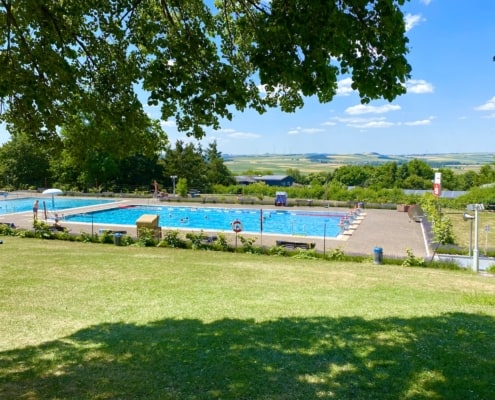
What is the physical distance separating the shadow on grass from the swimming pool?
66.9ft

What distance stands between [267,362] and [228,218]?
2800cm

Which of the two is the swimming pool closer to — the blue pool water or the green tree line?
the blue pool water

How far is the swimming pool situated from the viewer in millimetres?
28408

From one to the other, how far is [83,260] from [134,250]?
152 inches

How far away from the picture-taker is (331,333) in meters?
5.80

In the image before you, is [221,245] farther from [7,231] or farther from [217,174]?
[217,174]

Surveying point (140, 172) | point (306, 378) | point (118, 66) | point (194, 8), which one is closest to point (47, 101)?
point (118, 66)

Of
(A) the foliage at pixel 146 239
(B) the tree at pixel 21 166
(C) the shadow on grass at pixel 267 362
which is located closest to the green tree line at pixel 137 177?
(B) the tree at pixel 21 166

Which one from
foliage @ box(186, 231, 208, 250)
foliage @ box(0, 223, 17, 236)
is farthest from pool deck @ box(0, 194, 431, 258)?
foliage @ box(186, 231, 208, 250)

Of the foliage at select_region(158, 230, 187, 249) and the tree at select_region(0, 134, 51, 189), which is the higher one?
the tree at select_region(0, 134, 51, 189)

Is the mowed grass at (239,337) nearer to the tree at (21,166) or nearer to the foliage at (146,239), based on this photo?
the foliage at (146,239)

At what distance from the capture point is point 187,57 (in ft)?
17.4

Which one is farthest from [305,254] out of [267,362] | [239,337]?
[267,362]

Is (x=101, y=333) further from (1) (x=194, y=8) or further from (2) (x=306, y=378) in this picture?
(1) (x=194, y=8)
